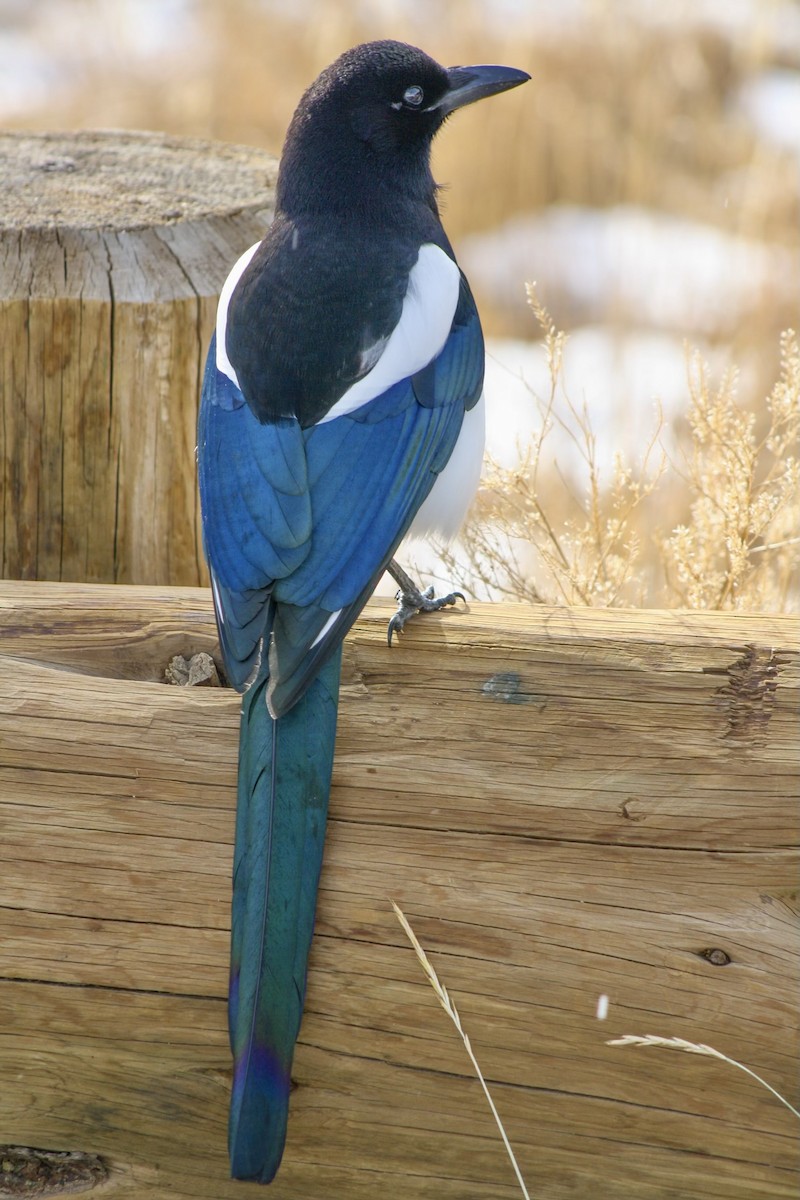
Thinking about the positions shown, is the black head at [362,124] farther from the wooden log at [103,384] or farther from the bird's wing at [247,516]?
the bird's wing at [247,516]

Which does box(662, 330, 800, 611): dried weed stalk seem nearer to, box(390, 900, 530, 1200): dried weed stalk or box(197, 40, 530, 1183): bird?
box(197, 40, 530, 1183): bird

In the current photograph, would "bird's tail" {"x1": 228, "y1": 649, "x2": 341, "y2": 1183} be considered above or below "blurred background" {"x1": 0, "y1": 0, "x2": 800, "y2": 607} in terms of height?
below

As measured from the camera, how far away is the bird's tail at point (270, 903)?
1.25 metres

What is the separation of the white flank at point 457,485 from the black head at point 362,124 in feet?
1.19

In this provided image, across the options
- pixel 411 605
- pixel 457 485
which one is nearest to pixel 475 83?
pixel 457 485

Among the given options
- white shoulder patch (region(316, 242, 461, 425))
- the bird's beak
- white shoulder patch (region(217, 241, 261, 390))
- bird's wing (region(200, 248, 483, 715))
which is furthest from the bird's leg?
the bird's beak

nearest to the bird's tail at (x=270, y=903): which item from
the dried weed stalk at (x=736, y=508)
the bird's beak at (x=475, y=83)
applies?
the dried weed stalk at (x=736, y=508)

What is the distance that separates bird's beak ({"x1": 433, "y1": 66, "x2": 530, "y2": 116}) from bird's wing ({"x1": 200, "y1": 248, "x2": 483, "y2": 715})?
0.37m

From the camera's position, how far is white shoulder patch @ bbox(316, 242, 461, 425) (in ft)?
5.27

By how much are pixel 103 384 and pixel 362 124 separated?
0.54 metres

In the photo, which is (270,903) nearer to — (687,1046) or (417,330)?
(687,1046)

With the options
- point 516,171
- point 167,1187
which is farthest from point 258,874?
point 516,171

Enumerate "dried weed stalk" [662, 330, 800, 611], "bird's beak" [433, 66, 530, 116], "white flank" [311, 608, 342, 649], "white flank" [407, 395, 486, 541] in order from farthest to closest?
"dried weed stalk" [662, 330, 800, 611], "bird's beak" [433, 66, 530, 116], "white flank" [407, 395, 486, 541], "white flank" [311, 608, 342, 649]

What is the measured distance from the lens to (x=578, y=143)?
5457 mm
